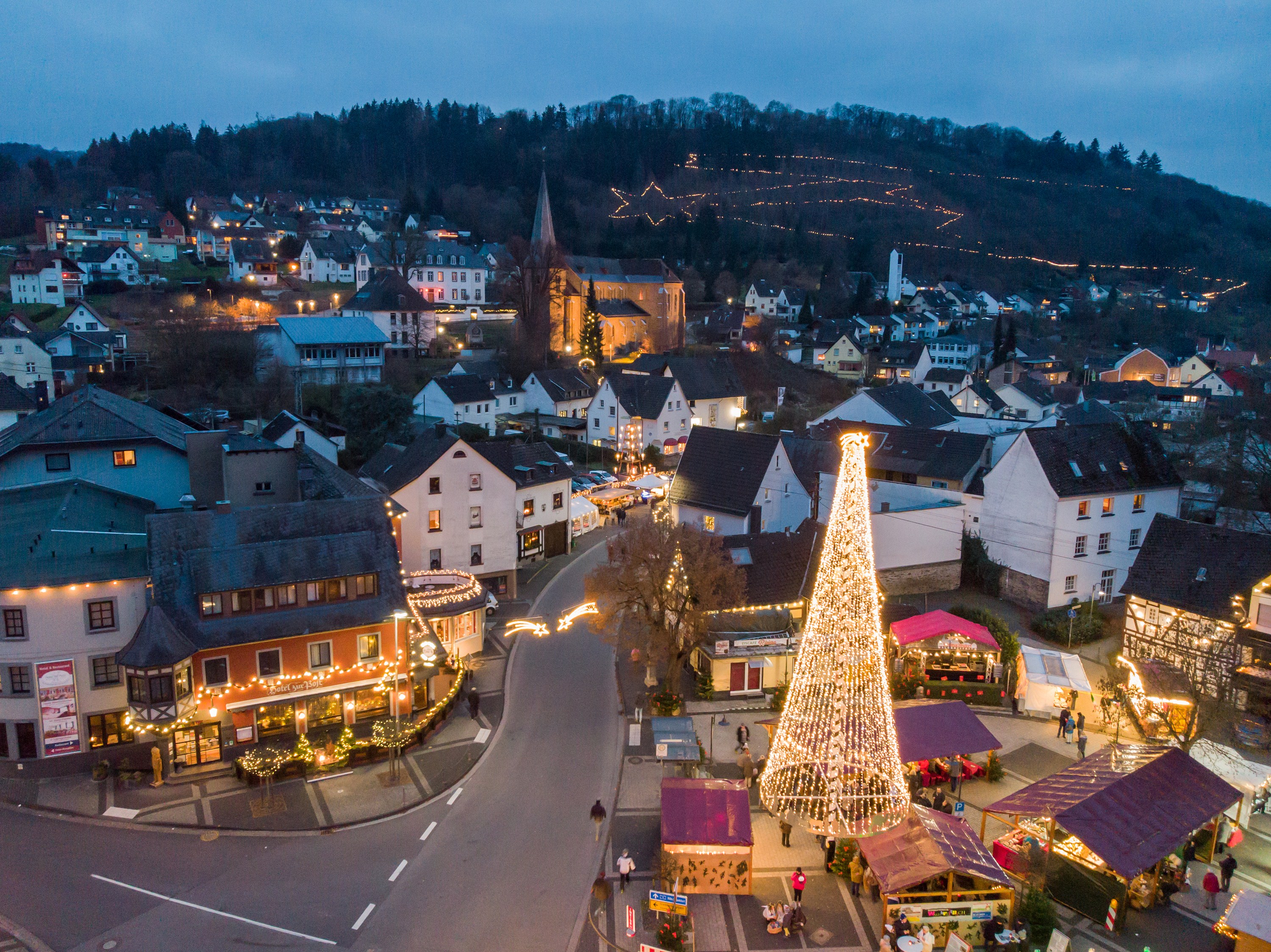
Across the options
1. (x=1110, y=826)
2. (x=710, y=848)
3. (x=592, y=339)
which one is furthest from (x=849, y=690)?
(x=592, y=339)

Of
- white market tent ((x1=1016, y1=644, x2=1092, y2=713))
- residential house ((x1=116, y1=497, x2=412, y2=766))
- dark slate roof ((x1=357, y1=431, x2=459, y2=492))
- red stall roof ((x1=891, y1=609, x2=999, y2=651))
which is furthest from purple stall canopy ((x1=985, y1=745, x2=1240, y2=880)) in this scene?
dark slate roof ((x1=357, y1=431, x2=459, y2=492))

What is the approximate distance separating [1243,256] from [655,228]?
10212cm

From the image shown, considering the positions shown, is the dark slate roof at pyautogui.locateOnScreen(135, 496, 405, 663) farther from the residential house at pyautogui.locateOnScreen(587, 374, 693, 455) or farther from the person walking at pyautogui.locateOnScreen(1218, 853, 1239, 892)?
the residential house at pyautogui.locateOnScreen(587, 374, 693, 455)

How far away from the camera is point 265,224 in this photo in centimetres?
9819

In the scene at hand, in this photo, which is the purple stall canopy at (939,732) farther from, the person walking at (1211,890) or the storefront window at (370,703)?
the storefront window at (370,703)

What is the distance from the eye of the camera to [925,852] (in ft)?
51.7

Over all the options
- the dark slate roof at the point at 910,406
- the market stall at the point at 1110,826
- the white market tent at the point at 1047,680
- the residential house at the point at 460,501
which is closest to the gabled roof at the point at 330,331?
the residential house at the point at 460,501

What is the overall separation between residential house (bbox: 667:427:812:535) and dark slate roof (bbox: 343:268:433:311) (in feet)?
124

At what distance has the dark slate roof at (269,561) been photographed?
2158 cm

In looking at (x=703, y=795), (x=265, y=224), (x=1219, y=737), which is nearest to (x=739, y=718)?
(x=703, y=795)

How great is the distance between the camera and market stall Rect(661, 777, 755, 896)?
53.9 feet

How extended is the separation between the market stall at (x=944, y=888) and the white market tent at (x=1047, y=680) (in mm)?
9608

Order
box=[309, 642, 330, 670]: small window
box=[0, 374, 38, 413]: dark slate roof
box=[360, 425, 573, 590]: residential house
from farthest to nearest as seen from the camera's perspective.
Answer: box=[0, 374, 38, 413]: dark slate roof, box=[360, 425, 573, 590]: residential house, box=[309, 642, 330, 670]: small window

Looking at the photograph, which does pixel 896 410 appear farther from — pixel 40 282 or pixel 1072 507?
pixel 40 282
